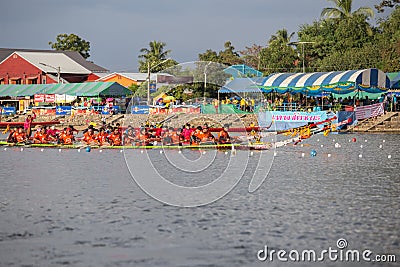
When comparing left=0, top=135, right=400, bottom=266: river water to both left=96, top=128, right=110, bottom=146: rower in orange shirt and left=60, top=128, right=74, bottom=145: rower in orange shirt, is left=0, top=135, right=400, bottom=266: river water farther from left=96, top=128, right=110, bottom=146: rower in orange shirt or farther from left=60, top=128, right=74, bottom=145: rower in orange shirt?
left=60, top=128, right=74, bottom=145: rower in orange shirt

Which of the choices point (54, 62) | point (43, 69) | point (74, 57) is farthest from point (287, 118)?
point (74, 57)

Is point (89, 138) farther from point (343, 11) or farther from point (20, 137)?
point (343, 11)

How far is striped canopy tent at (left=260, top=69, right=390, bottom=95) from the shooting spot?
1837 inches

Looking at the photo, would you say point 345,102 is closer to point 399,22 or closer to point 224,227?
point 399,22

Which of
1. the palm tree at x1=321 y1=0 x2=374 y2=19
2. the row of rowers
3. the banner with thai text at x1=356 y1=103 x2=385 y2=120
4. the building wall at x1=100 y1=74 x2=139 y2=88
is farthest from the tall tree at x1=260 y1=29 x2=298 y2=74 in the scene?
the row of rowers

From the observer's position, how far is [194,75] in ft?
75.2

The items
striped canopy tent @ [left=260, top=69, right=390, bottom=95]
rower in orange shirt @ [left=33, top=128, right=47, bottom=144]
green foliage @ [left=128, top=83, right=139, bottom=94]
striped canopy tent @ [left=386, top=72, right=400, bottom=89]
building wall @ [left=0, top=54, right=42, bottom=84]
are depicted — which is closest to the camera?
rower in orange shirt @ [left=33, top=128, right=47, bottom=144]

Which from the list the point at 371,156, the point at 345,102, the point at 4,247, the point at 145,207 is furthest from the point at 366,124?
the point at 4,247

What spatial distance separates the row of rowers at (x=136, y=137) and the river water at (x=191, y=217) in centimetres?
363

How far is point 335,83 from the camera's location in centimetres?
4734

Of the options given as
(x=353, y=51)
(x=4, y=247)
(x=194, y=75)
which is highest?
(x=353, y=51)

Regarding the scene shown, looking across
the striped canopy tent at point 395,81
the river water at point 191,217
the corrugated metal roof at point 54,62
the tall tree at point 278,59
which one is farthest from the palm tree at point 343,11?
the river water at point 191,217

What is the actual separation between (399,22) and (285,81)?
15.1 meters

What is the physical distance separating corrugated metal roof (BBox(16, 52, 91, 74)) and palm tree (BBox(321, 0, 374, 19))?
104 feet
